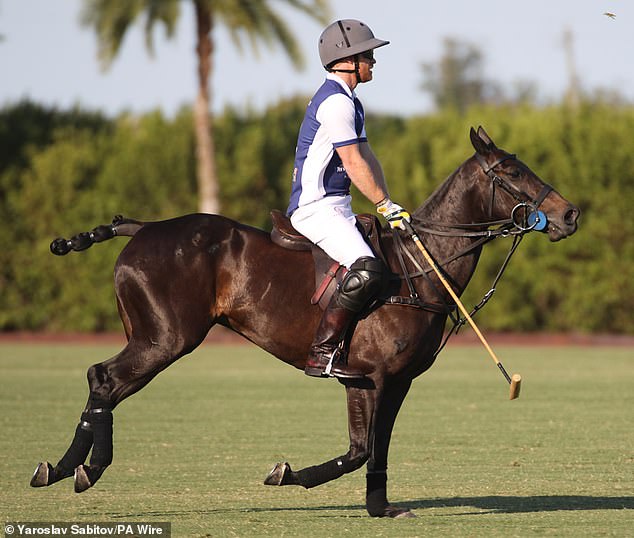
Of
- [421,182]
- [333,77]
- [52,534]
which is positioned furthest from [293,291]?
[421,182]

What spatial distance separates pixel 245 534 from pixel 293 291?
1456 mm

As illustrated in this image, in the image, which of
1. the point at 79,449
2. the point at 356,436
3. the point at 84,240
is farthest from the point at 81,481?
the point at 356,436

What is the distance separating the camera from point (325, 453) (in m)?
10.4

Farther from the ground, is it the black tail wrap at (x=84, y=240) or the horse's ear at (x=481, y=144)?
the horse's ear at (x=481, y=144)

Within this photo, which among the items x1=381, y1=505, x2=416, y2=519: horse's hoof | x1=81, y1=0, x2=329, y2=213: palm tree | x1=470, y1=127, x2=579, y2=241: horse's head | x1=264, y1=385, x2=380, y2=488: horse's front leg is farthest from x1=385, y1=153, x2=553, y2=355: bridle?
x1=81, y1=0, x2=329, y2=213: palm tree

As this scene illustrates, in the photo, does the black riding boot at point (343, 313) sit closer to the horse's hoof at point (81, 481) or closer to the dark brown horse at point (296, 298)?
the dark brown horse at point (296, 298)

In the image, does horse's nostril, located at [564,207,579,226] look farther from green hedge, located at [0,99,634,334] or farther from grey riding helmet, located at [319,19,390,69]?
green hedge, located at [0,99,634,334]

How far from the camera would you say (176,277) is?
7586 millimetres

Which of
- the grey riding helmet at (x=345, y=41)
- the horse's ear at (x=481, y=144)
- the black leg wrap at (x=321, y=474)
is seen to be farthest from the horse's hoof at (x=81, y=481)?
the horse's ear at (x=481, y=144)

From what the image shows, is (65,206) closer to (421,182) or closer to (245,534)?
(421,182)

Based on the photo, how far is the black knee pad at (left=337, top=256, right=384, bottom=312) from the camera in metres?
7.27

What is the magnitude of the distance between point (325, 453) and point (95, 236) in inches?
132

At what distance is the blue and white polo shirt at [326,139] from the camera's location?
7484 millimetres

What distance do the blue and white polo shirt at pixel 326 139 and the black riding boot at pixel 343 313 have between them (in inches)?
22.6
